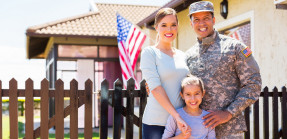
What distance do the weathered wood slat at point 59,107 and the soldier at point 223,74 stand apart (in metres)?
1.89

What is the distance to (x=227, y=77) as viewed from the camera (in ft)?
8.33

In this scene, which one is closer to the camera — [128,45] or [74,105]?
[74,105]

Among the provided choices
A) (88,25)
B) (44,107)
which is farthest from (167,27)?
(88,25)

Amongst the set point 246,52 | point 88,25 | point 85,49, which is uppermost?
point 88,25

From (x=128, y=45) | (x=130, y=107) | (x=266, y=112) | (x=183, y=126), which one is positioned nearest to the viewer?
(x=183, y=126)

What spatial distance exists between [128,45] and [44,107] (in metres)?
4.41

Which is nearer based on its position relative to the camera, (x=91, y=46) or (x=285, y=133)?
(x=285, y=133)

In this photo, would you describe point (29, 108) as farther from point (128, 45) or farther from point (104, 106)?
point (128, 45)

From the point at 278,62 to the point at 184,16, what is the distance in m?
3.95

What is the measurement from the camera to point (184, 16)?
29.5ft

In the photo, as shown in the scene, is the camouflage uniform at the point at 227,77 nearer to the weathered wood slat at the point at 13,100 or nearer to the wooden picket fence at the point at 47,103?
the wooden picket fence at the point at 47,103

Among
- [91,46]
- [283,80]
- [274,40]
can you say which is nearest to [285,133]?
[283,80]

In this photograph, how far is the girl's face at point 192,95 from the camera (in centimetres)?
244

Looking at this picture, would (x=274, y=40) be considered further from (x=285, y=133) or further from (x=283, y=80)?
(x=285, y=133)
